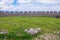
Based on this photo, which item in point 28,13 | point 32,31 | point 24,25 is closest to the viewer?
point 32,31

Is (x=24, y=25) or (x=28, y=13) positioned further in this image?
(x=28, y=13)

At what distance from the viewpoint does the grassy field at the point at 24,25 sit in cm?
769

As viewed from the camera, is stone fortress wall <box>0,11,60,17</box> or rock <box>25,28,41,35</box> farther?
stone fortress wall <box>0,11,60,17</box>

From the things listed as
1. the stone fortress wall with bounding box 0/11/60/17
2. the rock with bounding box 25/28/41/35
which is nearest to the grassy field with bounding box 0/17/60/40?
the rock with bounding box 25/28/41/35

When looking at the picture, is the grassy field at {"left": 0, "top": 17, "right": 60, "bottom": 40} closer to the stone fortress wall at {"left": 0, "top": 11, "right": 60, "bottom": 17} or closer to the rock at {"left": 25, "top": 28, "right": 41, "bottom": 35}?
the rock at {"left": 25, "top": 28, "right": 41, "bottom": 35}

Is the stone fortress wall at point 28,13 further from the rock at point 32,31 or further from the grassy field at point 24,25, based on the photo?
the rock at point 32,31

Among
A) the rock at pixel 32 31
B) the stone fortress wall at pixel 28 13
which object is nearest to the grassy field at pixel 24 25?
the rock at pixel 32 31

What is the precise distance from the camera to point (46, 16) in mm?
10078

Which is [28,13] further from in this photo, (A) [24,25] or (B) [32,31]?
(B) [32,31]

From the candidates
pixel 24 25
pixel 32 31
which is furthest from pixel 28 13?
pixel 32 31

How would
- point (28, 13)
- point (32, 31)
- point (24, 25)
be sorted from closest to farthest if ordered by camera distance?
point (32, 31) < point (24, 25) < point (28, 13)

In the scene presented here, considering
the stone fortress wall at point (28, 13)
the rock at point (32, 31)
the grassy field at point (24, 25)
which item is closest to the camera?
the grassy field at point (24, 25)

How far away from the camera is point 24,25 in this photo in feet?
27.9

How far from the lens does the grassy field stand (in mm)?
7691
